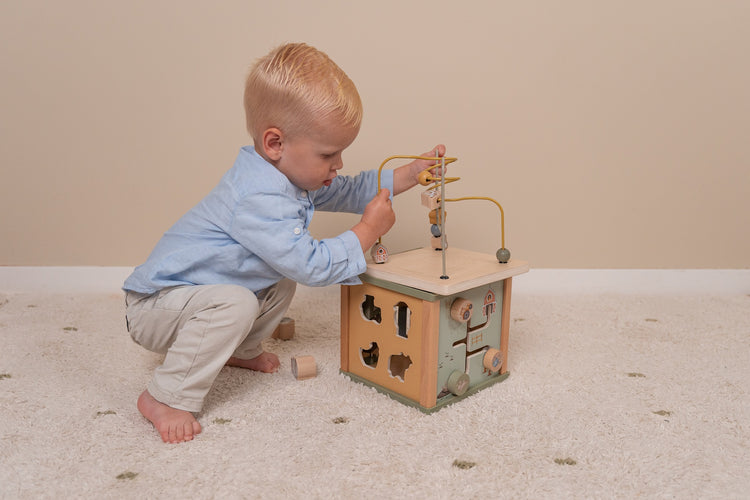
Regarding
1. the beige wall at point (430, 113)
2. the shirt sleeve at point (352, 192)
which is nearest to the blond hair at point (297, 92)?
the shirt sleeve at point (352, 192)

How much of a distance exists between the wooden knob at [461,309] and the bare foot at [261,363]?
35 centimetres

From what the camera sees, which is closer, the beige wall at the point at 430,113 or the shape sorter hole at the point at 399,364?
the shape sorter hole at the point at 399,364

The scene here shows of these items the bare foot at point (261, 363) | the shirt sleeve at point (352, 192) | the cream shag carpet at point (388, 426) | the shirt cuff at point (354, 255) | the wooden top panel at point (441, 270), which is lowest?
the cream shag carpet at point (388, 426)

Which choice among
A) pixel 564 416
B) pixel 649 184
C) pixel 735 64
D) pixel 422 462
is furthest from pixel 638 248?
pixel 422 462

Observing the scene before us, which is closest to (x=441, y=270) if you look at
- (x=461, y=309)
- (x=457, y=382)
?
(x=461, y=309)

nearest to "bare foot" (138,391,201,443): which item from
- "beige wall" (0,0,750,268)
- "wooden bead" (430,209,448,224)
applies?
"wooden bead" (430,209,448,224)

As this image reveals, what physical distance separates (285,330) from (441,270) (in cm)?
42

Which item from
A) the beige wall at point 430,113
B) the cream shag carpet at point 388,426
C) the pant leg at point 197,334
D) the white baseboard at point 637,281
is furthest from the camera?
the white baseboard at point 637,281

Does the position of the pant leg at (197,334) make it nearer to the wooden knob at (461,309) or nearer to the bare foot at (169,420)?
the bare foot at (169,420)

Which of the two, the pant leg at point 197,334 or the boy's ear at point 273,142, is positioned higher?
the boy's ear at point 273,142

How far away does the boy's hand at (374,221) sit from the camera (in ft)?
3.13

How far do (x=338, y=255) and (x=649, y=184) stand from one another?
96 cm

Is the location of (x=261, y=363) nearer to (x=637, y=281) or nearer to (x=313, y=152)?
(x=313, y=152)

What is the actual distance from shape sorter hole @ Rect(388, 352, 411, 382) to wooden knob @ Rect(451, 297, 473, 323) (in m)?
0.15
